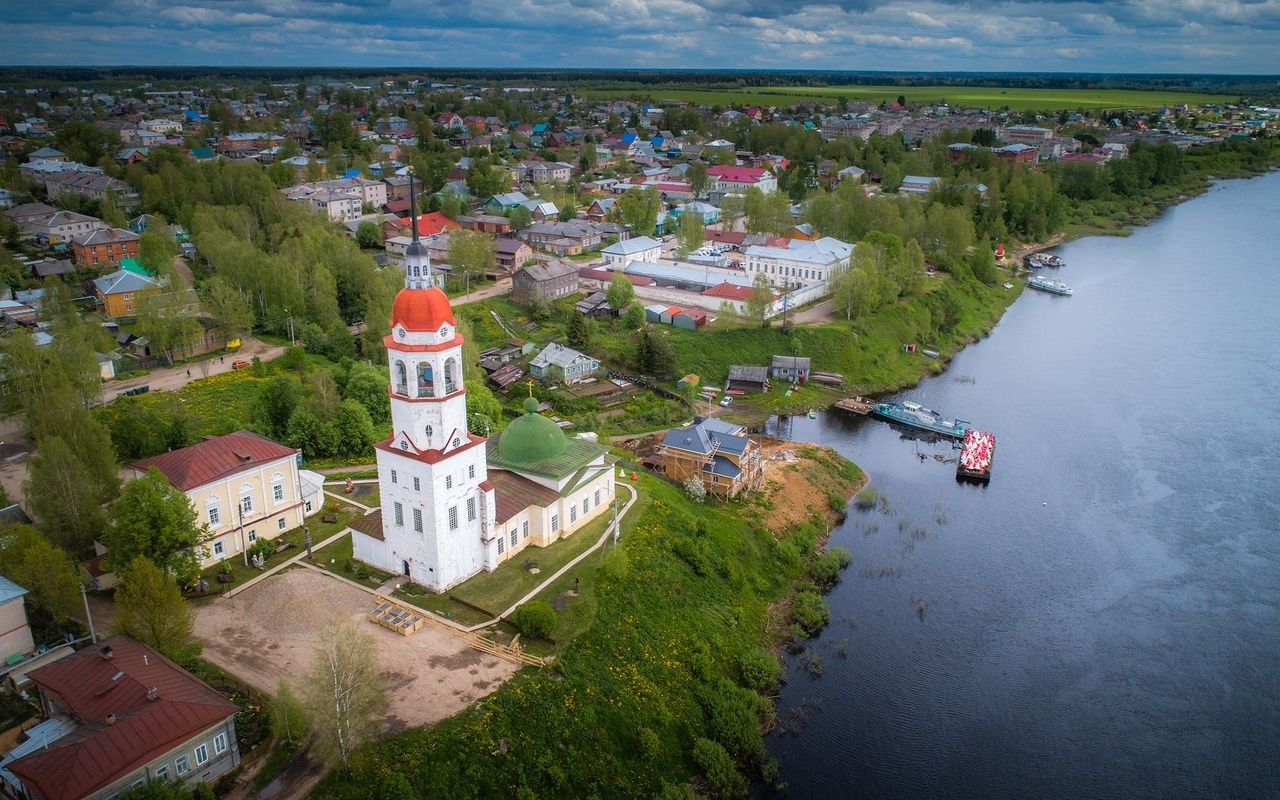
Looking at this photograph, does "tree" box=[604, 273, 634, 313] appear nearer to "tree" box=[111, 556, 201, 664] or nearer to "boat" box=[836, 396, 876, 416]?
"boat" box=[836, 396, 876, 416]

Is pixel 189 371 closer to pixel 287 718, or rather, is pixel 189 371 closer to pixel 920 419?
pixel 287 718

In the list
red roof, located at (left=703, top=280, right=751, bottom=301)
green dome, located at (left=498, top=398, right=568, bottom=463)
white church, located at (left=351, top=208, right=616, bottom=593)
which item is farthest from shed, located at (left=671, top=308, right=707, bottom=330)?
white church, located at (left=351, top=208, right=616, bottom=593)

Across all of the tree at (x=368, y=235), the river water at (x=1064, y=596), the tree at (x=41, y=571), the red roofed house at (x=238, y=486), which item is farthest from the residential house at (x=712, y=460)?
the tree at (x=368, y=235)

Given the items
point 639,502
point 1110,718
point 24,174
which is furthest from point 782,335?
point 24,174

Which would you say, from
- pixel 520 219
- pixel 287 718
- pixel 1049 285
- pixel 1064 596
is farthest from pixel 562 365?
pixel 1049 285

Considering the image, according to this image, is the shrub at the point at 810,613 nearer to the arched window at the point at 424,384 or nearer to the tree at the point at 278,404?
the arched window at the point at 424,384

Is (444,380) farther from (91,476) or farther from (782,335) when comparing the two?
(782,335)
